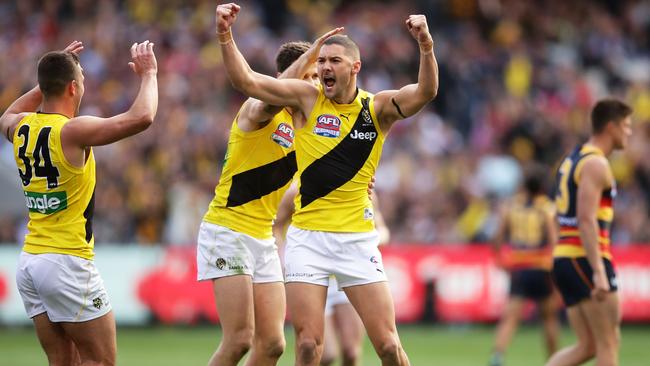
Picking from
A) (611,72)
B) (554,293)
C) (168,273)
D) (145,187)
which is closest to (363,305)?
(554,293)

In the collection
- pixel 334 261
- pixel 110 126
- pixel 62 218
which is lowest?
pixel 334 261

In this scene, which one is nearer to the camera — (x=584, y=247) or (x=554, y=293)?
(x=584, y=247)

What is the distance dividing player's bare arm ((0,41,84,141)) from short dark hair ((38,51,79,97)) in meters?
0.43

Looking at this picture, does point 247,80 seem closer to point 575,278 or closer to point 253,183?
point 253,183

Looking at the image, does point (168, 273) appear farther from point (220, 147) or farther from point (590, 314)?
point (590, 314)

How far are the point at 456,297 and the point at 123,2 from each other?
428 inches

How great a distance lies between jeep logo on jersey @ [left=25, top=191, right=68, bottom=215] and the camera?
25.9ft

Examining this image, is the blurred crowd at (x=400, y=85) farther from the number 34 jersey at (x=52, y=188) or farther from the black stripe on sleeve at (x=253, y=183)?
the number 34 jersey at (x=52, y=188)

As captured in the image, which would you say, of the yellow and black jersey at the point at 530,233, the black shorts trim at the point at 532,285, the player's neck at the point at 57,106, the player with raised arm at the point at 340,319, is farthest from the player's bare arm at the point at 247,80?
the yellow and black jersey at the point at 530,233

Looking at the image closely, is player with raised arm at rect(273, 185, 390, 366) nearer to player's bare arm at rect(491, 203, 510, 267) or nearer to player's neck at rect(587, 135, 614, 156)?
player's neck at rect(587, 135, 614, 156)

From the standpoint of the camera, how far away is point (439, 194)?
21375 mm

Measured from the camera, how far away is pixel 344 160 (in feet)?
28.5

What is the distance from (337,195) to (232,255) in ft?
3.37

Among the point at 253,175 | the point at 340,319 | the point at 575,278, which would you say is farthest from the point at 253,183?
the point at 575,278
